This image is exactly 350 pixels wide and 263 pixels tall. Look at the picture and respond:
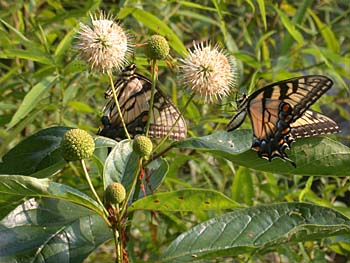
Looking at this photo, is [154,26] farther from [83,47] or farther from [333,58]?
[333,58]

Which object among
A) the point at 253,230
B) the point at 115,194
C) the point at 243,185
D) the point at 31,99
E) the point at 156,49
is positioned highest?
the point at 156,49

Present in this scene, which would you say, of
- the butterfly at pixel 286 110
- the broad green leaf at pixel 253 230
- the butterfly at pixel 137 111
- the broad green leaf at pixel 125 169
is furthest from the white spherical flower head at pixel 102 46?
the broad green leaf at pixel 253 230

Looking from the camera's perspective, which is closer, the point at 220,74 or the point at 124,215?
the point at 124,215

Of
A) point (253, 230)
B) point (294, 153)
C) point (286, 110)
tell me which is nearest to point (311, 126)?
point (286, 110)

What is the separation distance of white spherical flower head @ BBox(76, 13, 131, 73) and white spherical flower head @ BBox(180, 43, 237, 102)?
158 millimetres

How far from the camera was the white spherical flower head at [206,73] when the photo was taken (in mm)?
1493

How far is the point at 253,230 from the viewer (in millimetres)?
1235

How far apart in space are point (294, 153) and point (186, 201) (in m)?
0.28

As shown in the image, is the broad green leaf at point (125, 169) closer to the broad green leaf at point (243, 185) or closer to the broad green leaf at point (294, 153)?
the broad green leaf at point (294, 153)

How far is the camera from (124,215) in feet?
4.08

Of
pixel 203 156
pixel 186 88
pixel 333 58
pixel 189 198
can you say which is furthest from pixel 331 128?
pixel 203 156

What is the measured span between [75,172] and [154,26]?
2.07 ft

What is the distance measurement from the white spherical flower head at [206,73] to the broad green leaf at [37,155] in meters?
0.31

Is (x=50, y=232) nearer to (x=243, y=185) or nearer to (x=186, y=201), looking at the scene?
(x=186, y=201)
